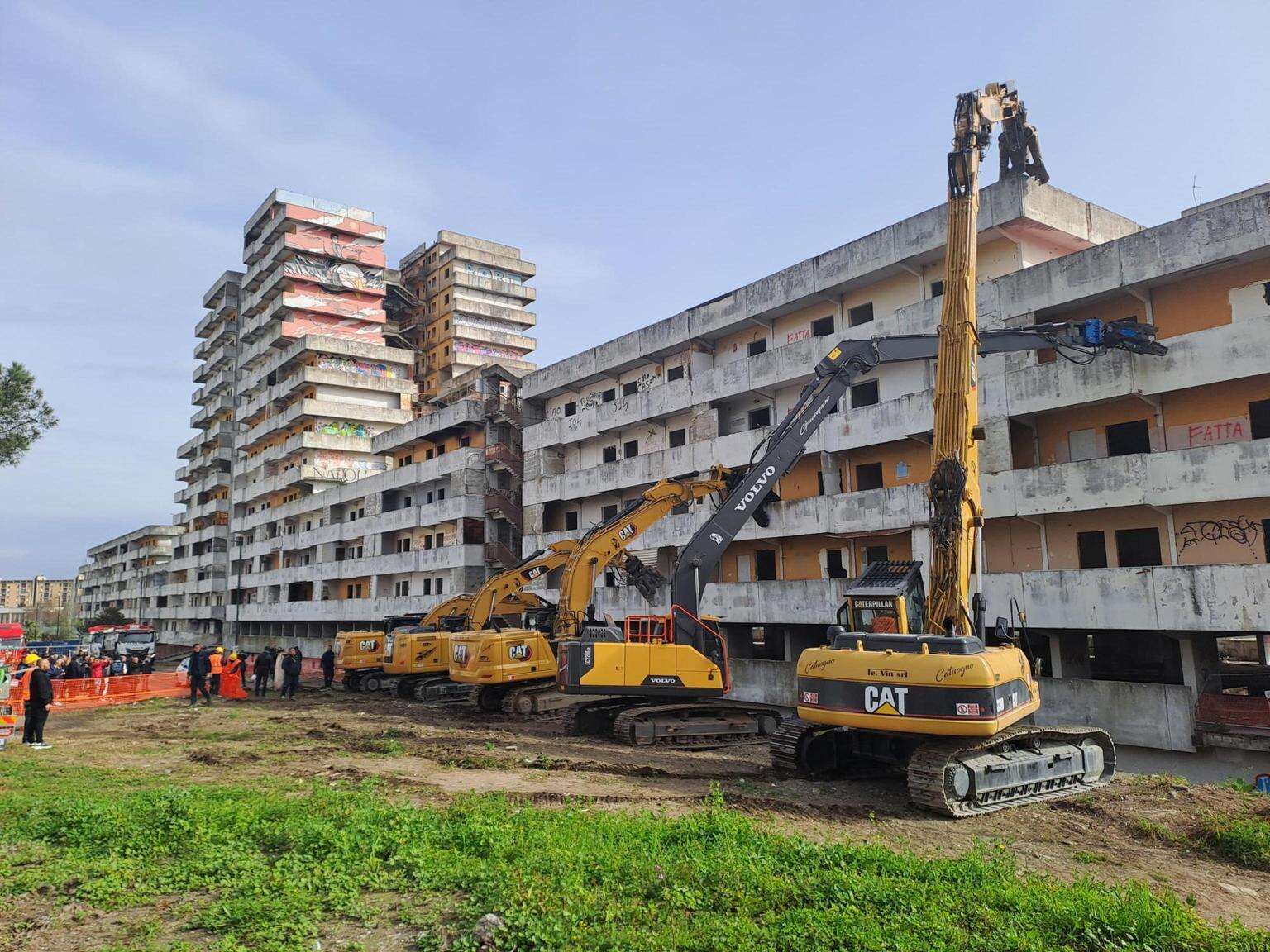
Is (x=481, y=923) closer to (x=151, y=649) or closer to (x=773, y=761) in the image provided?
(x=773, y=761)

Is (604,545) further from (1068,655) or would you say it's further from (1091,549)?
(1091,549)

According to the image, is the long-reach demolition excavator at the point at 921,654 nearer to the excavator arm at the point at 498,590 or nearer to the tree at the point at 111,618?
the excavator arm at the point at 498,590

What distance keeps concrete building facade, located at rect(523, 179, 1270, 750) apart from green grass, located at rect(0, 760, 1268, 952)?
13856 millimetres

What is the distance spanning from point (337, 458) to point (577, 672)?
161ft

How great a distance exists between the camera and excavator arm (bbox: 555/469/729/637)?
2036 cm

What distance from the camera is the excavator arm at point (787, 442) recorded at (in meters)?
16.2

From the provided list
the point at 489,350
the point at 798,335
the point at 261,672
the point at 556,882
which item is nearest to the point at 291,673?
the point at 261,672

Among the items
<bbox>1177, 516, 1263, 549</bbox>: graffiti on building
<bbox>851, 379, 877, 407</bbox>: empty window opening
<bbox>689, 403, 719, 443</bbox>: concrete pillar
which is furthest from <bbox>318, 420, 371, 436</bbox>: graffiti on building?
<bbox>1177, 516, 1263, 549</bbox>: graffiti on building

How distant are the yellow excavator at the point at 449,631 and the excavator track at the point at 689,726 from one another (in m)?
8.15

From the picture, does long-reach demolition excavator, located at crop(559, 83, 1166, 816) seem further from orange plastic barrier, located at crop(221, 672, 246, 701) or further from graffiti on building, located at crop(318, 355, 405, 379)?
graffiti on building, located at crop(318, 355, 405, 379)

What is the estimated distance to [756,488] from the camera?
16484mm

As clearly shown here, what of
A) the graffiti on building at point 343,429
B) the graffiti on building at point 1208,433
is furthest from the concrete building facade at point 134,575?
the graffiti on building at point 1208,433

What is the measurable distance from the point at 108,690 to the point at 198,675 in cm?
482

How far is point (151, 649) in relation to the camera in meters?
51.8
